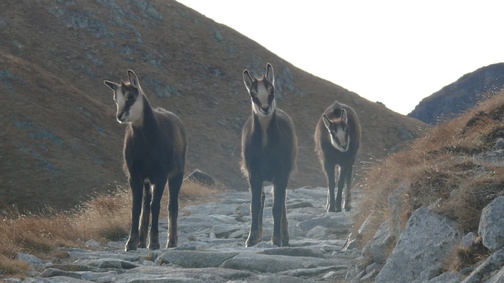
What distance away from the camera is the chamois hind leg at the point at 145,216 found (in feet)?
48.5

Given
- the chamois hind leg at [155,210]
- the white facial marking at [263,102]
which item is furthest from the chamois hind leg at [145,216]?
the white facial marking at [263,102]

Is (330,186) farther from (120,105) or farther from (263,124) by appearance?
(120,105)

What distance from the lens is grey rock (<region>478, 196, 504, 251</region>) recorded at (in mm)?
7812

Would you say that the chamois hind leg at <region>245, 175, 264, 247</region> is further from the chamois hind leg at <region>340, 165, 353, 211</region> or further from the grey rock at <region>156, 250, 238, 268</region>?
the chamois hind leg at <region>340, 165, 353, 211</region>

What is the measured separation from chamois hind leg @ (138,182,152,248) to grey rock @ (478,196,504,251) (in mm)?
7897

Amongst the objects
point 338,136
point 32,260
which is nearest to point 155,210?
point 32,260

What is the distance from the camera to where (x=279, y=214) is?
14781 millimetres

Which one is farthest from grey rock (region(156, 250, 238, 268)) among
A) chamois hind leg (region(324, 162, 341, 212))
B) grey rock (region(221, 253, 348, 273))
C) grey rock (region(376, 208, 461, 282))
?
chamois hind leg (region(324, 162, 341, 212))

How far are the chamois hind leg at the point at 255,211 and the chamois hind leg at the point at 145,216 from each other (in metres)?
1.85

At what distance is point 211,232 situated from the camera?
56.2 ft

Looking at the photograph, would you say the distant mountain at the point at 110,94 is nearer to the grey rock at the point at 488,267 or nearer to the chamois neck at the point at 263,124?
the chamois neck at the point at 263,124

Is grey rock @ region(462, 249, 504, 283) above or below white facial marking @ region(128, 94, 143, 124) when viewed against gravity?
below

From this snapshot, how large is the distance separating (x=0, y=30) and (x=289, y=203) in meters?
53.8

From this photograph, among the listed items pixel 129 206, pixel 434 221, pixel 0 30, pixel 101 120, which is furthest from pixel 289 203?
pixel 0 30
